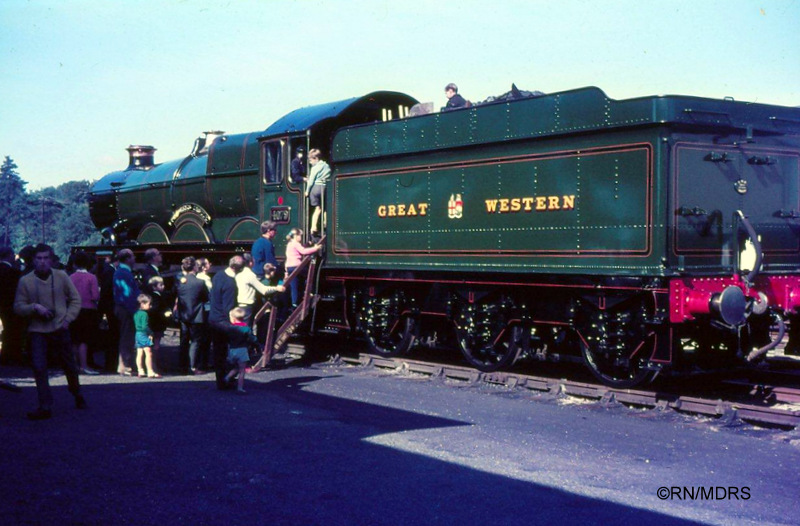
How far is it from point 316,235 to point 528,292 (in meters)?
4.25

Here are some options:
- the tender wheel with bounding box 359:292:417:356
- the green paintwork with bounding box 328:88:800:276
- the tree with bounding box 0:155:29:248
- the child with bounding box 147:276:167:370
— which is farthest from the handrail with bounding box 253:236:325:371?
the tree with bounding box 0:155:29:248

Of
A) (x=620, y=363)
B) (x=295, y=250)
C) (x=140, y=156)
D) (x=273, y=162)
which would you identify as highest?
(x=140, y=156)

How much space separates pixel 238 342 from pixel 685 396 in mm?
5003

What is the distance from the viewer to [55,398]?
9812mm

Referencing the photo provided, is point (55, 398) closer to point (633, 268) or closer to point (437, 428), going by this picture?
point (437, 428)

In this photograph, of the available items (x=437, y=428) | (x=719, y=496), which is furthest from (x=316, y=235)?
(x=719, y=496)

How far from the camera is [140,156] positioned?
21062 millimetres

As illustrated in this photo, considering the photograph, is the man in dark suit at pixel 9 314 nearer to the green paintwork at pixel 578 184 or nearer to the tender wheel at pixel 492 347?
the green paintwork at pixel 578 184

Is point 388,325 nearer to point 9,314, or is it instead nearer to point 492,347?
point 492,347

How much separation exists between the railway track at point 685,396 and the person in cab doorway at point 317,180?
10.9 feet

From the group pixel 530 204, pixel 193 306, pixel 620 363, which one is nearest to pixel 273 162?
pixel 193 306

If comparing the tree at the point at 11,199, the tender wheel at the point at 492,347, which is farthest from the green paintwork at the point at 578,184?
the tree at the point at 11,199

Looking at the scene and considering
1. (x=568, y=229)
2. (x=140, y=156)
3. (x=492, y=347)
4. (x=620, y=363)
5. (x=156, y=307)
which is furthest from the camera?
(x=140, y=156)

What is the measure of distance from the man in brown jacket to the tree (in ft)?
301
